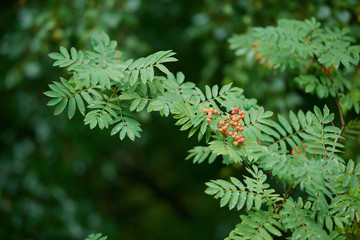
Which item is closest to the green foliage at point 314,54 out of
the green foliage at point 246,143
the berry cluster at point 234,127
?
the green foliage at point 246,143

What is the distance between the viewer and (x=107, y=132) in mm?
2699

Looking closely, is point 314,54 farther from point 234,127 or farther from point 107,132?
point 107,132

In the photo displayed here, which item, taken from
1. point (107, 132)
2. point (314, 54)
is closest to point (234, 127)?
point (314, 54)

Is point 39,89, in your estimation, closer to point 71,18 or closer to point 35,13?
point 35,13

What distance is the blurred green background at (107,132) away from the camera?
2.03 meters

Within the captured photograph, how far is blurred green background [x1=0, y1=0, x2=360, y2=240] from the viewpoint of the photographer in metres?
2.03

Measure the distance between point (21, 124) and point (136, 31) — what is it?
46.9 inches

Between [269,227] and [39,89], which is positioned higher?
[39,89]

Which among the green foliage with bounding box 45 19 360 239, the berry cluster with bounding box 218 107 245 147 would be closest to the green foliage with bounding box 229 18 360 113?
the green foliage with bounding box 45 19 360 239

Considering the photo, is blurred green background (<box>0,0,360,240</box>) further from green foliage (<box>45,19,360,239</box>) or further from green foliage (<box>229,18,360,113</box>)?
green foliage (<box>45,19,360,239</box>)

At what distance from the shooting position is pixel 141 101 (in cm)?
94

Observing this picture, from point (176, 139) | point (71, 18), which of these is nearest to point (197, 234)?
point (176, 139)

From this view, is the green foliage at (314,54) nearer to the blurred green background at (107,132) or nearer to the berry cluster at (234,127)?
the blurred green background at (107,132)

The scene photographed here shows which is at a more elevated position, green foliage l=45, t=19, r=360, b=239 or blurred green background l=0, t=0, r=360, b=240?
blurred green background l=0, t=0, r=360, b=240
